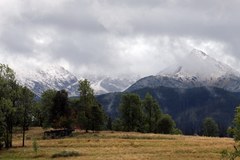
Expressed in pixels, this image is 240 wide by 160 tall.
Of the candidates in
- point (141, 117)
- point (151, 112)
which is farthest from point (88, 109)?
point (151, 112)

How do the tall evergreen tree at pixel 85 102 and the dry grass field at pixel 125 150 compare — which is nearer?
the dry grass field at pixel 125 150

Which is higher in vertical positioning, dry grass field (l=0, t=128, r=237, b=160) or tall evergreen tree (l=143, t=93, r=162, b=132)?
tall evergreen tree (l=143, t=93, r=162, b=132)

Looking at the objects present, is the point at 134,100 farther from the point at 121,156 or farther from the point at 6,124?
the point at 121,156

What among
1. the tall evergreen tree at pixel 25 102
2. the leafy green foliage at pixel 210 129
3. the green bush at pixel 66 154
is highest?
the tall evergreen tree at pixel 25 102

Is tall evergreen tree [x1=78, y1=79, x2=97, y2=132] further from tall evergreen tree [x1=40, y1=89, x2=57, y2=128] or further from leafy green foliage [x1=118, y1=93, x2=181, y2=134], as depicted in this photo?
leafy green foliage [x1=118, y1=93, x2=181, y2=134]

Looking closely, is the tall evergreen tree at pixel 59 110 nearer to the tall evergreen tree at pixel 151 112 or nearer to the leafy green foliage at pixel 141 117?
the leafy green foliage at pixel 141 117

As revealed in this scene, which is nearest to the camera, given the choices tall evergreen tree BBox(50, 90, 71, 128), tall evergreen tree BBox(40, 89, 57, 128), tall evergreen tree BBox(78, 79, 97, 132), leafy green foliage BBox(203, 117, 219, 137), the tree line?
the tree line

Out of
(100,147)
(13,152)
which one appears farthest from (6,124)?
(100,147)

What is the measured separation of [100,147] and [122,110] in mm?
67424

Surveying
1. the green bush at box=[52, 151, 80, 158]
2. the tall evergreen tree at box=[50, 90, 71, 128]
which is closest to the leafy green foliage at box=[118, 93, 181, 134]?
the tall evergreen tree at box=[50, 90, 71, 128]

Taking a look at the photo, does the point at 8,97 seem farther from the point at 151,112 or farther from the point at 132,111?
the point at 151,112

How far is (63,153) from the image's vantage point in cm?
6919

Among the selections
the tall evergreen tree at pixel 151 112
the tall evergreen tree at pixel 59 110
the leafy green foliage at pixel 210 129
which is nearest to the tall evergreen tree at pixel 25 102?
the tall evergreen tree at pixel 59 110

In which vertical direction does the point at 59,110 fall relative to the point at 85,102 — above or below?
below
